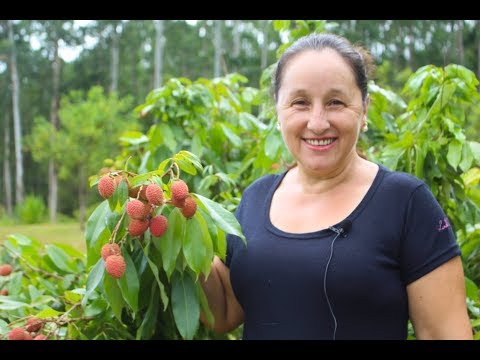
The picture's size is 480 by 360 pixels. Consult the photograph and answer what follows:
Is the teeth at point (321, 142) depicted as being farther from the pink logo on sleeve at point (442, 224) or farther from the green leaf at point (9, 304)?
the green leaf at point (9, 304)

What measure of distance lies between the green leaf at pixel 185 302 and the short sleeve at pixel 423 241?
1.71 ft

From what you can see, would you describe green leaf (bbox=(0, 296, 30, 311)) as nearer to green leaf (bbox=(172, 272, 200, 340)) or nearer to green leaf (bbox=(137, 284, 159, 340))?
green leaf (bbox=(137, 284, 159, 340))

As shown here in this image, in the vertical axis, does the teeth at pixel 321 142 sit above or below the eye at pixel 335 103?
below

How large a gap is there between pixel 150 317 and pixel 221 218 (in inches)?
14.8

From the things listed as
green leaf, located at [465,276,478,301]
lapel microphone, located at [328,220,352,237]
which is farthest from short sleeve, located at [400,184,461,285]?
green leaf, located at [465,276,478,301]

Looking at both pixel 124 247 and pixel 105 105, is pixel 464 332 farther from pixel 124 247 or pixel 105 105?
pixel 105 105

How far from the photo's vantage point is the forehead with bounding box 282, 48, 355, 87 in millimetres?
1360

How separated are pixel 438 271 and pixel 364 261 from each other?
167mm

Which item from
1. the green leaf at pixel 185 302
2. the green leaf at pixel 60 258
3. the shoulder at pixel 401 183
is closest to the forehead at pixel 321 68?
the shoulder at pixel 401 183

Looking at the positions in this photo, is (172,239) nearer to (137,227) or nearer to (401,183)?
(137,227)

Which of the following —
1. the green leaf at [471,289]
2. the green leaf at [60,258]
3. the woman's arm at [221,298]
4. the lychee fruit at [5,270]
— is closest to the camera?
the woman's arm at [221,298]

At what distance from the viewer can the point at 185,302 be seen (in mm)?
1395

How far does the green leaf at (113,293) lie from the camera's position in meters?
1.33

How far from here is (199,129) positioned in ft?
8.58
